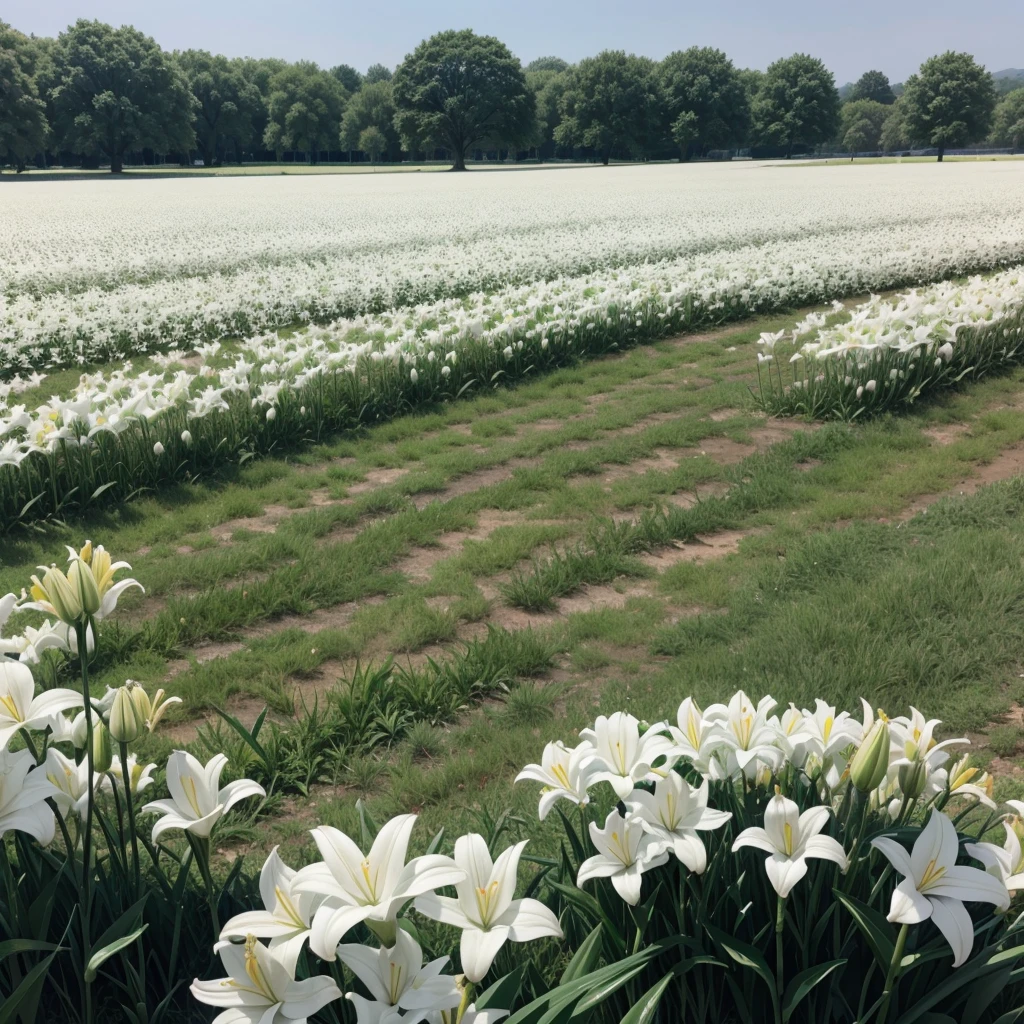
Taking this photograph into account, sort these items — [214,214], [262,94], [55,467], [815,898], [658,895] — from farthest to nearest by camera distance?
1. [262,94]
2. [214,214]
3. [55,467]
4. [658,895]
5. [815,898]

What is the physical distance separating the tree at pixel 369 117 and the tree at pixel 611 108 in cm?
2136

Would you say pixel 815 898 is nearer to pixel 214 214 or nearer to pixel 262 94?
pixel 214 214

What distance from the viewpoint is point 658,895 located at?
6.36 ft

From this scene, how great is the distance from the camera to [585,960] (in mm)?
1755

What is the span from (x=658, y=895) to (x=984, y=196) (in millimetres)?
35553

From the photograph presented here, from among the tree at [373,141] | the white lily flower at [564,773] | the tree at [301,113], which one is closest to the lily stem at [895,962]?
the white lily flower at [564,773]

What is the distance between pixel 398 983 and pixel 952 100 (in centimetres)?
9763

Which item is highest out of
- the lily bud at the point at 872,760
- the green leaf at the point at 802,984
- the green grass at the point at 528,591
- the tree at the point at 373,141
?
the tree at the point at 373,141

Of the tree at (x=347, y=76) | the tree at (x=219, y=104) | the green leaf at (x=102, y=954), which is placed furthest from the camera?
the tree at (x=347, y=76)

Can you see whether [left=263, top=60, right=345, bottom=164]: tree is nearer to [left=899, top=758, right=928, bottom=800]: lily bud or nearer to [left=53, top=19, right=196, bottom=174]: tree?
[left=53, top=19, right=196, bottom=174]: tree

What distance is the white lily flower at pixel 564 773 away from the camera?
1.93 m

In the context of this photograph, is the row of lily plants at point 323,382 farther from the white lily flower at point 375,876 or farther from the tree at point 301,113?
the tree at point 301,113

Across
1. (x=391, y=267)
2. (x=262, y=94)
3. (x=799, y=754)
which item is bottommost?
(x=799, y=754)

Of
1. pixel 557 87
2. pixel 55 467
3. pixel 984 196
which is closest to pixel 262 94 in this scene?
pixel 557 87
